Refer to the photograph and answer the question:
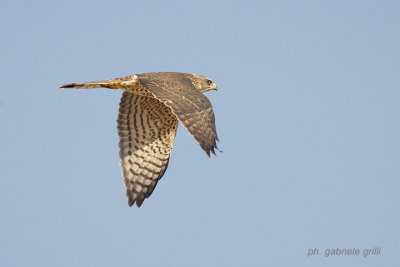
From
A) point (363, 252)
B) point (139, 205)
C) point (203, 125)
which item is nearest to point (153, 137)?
point (139, 205)

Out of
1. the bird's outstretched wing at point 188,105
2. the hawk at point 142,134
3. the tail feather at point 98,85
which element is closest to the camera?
the bird's outstretched wing at point 188,105

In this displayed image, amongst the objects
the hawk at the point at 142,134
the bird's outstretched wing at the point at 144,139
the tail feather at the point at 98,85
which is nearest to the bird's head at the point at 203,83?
the hawk at the point at 142,134

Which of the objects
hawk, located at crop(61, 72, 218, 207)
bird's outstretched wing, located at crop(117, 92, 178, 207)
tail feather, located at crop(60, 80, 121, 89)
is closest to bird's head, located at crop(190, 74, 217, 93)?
hawk, located at crop(61, 72, 218, 207)

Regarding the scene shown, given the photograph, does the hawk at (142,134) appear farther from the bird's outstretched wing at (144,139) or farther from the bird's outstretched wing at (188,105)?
the bird's outstretched wing at (188,105)

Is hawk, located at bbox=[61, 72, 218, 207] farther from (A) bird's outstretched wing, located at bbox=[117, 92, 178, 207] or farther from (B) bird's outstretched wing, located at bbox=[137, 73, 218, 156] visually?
(B) bird's outstretched wing, located at bbox=[137, 73, 218, 156]

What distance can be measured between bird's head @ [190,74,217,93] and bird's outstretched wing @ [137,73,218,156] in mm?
2091

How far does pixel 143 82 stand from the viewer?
1080 centimetres

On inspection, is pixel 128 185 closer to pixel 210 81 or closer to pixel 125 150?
pixel 125 150

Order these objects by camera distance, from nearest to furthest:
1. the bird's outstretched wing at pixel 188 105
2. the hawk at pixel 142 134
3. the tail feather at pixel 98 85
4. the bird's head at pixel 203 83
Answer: the bird's outstretched wing at pixel 188 105 < the tail feather at pixel 98 85 < the hawk at pixel 142 134 < the bird's head at pixel 203 83

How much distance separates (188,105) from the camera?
1002 centimetres

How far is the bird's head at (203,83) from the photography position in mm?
13320

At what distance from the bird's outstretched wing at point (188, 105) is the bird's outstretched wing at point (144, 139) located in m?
1.28

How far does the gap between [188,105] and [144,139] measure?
2.67 meters

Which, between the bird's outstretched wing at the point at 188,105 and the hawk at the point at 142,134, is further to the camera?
the hawk at the point at 142,134
